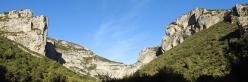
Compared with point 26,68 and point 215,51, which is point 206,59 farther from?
point 26,68

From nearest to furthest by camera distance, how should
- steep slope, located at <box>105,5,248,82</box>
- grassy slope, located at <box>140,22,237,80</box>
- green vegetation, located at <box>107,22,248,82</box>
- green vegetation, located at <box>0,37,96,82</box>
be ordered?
steep slope, located at <box>105,5,248,82</box>, green vegetation, located at <box>107,22,248,82</box>, grassy slope, located at <box>140,22,237,80</box>, green vegetation, located at <box>0,37,96,82</box>

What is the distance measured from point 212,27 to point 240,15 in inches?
1273

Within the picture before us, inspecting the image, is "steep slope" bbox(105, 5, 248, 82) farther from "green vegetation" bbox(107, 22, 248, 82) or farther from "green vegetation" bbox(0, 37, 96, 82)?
"green vegetation" bbox(0, 37, 96, 82)

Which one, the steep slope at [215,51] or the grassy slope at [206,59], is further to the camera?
the grassy slope at [206,59]

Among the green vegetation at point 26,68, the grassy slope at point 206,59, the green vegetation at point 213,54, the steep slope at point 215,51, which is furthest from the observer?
the green vegetation at point 26,68

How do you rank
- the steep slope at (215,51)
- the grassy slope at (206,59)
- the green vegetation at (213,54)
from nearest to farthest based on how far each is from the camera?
the steep slope at (215,51), the green vegetation at (213,54), the grassy slope at (206,59)

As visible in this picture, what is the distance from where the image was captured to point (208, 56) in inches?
5320

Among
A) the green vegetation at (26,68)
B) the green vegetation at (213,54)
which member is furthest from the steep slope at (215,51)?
the green vegetation at (26,68)

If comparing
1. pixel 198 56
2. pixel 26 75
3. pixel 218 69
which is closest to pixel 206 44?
pixel 198 56

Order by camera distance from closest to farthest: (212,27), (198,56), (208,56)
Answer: (208,56)
(198,56)
(212,27)

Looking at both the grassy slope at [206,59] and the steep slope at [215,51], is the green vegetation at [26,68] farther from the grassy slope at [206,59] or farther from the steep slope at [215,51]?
the grassy slope at [206,59]

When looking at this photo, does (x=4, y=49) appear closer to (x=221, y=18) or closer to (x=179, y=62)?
(x=179, y=62)

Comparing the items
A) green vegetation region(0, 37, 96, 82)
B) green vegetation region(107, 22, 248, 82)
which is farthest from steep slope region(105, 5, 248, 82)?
green vegetation region(0, 37, 96, 82)

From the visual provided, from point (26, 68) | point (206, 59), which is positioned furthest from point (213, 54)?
point (26, 68)
